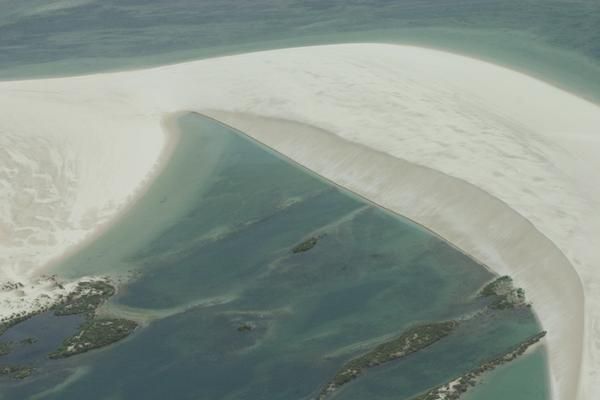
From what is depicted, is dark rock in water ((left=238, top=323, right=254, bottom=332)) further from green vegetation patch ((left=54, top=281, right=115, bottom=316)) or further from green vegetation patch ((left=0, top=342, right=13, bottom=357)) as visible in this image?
green vegetation patch ((left=0, top=342, right=13, bottom=357))

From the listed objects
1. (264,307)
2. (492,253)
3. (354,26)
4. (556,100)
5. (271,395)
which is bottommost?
(271,395)

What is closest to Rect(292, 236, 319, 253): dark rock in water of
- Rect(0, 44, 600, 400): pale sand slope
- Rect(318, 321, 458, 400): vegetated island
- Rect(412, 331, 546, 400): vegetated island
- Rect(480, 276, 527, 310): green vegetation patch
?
Rect(0, 44, 600, 400): pale sand slope

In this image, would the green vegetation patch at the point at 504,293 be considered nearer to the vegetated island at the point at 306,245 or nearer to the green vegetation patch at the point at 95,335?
the vegetated island at the point at 306,245

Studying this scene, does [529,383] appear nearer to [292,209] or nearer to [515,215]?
[515,215]

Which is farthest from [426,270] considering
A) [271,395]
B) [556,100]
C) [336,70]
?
[336,70]

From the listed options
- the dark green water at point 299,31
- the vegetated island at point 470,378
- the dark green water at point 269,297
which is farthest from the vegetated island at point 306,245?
the dark green water at point 299,31

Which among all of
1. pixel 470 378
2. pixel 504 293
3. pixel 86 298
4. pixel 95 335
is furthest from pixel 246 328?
pixel 504 293
